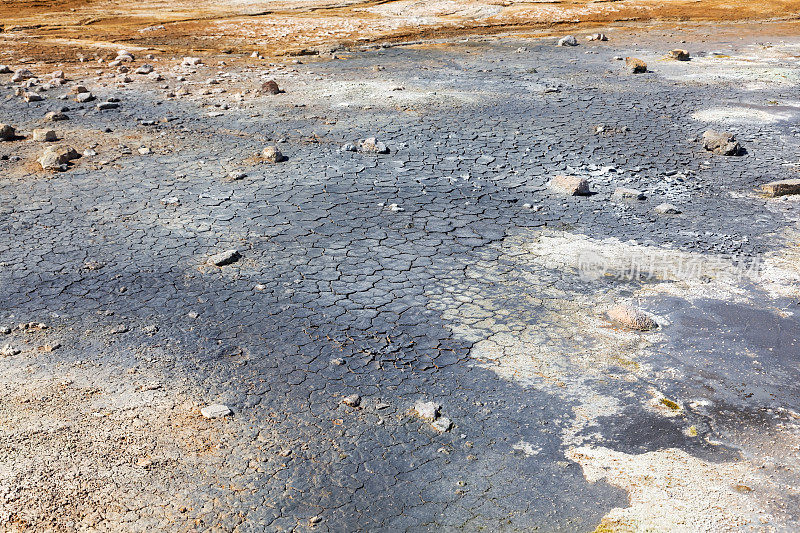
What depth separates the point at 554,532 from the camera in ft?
9.27

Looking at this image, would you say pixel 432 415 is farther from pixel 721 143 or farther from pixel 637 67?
pixel 637 67

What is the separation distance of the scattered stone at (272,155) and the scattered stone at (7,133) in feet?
9.74

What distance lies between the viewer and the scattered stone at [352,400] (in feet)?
11.7

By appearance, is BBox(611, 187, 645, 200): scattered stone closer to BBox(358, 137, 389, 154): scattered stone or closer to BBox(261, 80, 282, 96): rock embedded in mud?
BBox(358, 137, 389, 154): scattered stone

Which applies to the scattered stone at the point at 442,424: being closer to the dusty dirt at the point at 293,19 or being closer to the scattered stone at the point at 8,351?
the scattered stone at the point at 8,351

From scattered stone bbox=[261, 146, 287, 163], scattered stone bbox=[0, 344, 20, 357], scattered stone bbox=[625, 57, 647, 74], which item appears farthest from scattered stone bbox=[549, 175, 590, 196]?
scattered stone bbox=[625, 57, 647, 74]

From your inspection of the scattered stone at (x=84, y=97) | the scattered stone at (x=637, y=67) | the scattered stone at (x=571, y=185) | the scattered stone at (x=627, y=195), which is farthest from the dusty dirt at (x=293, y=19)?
the scattered stone at (x=627, y=195)

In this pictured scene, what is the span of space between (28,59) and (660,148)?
1044cm

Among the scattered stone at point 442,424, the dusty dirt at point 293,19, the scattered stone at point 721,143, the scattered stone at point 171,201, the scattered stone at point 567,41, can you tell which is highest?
the dusty dirt at point 293,19

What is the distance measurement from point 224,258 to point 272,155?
231 cm

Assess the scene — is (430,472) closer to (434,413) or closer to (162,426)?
(434,413)

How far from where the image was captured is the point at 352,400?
11.8ft

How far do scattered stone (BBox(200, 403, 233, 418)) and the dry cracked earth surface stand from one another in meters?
0.02

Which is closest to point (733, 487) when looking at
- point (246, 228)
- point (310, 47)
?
point (246, 228)
